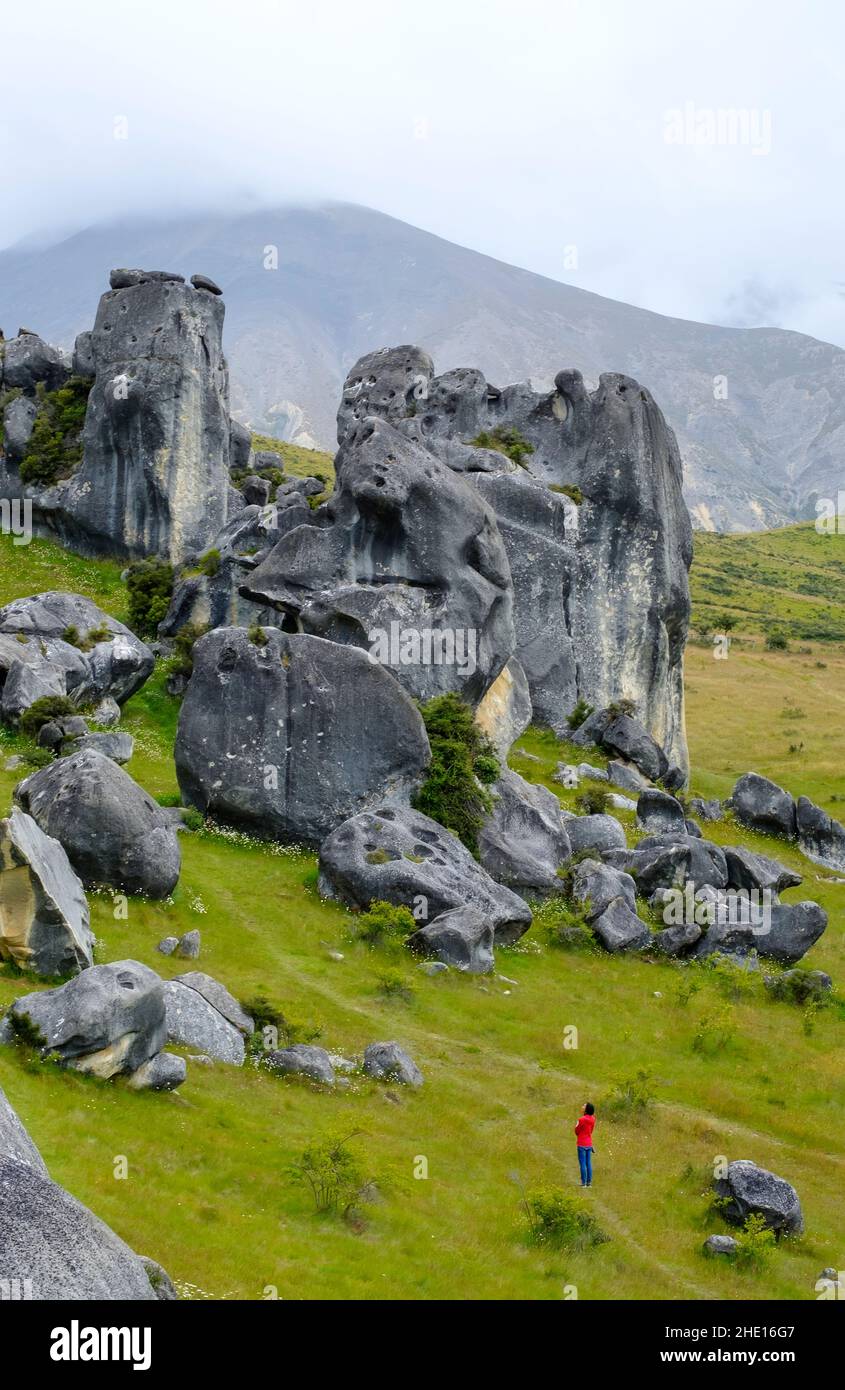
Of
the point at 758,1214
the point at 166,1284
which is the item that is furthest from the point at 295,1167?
the point at 758,1214

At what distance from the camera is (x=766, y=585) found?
157m

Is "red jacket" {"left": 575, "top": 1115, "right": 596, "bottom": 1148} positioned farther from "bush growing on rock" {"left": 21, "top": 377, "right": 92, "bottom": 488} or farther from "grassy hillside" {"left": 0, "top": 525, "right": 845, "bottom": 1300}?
"bush growing on rock" {"left": 21, "top": 377, "right": 92, "bottom": 488}

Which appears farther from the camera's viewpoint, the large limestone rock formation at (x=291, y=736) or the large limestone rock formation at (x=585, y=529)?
the large limestone rock formation at (x=585, y=529)

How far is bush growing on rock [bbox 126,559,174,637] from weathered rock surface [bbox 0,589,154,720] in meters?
6.85

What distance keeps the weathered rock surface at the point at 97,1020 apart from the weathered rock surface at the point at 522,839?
712 inches

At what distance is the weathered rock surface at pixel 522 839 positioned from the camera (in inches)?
1423

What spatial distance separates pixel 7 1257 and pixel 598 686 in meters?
50.7

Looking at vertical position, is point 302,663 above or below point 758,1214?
above

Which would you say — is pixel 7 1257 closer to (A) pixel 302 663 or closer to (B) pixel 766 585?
(A) pixel 302 663


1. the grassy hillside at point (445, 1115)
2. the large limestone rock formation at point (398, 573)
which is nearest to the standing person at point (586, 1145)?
the grassy hillside at point (445, 1115)

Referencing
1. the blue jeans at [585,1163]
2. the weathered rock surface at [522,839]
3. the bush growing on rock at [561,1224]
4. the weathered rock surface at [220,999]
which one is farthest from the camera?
the weathered rock surface at [522,839]

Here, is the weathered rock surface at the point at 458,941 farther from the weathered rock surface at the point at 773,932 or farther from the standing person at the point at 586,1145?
the standing person at the point at 586,1145

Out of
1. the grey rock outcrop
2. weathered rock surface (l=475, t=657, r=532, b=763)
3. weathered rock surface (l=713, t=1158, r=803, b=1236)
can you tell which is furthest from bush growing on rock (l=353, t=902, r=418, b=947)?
the grey rock outcrop

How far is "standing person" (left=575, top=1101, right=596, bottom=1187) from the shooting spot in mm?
19984
